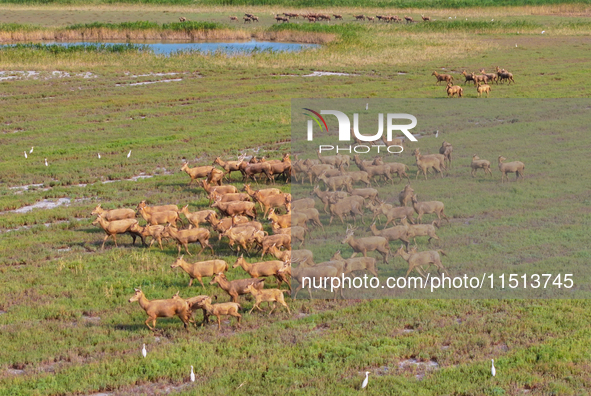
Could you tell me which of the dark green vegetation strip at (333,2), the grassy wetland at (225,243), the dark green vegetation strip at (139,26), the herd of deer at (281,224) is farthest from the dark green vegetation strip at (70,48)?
the dark green vegetation strip at (333,2)

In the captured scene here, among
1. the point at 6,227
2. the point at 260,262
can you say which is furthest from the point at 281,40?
the point at 260,262

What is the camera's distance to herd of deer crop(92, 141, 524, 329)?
1530cm

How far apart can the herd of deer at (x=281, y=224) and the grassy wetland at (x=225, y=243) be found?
1.72 ft

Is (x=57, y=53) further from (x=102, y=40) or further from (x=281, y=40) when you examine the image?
(x=281, y=40)

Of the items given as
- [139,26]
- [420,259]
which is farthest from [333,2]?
[420,259]

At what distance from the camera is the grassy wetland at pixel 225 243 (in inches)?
497

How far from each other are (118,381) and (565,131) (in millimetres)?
27067

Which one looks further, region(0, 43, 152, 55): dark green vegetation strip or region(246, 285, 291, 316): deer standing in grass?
region(0, 43, 152, 55): dark green vegetation strip

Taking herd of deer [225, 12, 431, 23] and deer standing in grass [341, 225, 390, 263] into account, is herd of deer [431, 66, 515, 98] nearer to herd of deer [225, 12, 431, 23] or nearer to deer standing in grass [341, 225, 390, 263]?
deer standing in grass [341, 225, 390, 263]

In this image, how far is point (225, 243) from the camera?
19656 mm

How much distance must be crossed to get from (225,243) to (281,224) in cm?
163

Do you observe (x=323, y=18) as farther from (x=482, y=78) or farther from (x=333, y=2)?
(x=482, y=78)

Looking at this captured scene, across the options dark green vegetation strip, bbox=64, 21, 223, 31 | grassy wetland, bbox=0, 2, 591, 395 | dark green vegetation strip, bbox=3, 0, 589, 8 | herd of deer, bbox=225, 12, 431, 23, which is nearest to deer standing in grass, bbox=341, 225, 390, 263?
grassy wetland, bbox=0, 2, 591, 395

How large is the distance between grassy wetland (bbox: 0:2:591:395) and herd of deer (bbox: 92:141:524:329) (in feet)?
1.72
